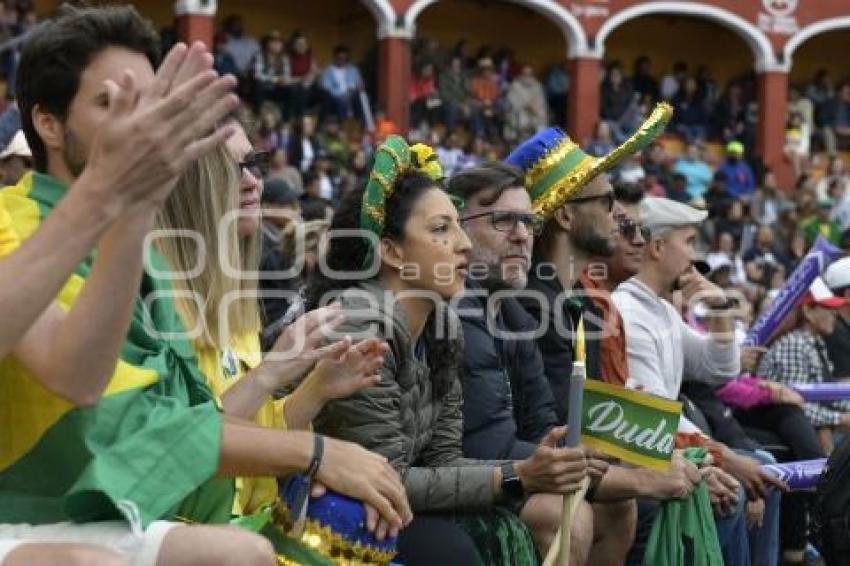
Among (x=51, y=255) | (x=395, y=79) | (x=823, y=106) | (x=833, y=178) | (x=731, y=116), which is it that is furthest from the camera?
(x=823, y=106)

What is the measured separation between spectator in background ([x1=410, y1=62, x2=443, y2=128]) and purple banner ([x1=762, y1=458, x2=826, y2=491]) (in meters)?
14.4

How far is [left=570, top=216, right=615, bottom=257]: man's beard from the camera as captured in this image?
5090 millimetres

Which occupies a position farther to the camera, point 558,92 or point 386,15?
point 558,92

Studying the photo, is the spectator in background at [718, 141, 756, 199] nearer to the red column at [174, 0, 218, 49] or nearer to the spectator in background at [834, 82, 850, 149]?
the spectator in background at [834, 82, 850, 149]

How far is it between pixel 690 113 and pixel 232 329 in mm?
20340

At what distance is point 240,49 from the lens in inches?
731

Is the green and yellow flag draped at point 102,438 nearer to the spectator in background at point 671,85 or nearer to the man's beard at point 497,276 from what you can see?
the man's beard at point 497,276

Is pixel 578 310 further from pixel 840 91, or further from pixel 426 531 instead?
pixel 840 91

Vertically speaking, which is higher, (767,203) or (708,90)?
(708,90)

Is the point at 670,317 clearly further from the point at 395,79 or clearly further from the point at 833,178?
the point at 833,178

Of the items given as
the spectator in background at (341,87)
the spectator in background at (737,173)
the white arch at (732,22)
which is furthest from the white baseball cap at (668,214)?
the white arch at (732,22)

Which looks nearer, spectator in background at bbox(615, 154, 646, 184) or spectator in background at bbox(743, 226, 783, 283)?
spectator in background at bbox(743, 226, 783, 283)

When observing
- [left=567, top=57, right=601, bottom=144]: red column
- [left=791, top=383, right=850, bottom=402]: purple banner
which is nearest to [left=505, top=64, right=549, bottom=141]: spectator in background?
[left=567, top=57, right=601, bottom=144]: red column

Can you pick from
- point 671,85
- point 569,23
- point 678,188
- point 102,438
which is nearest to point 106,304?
point 102,438
